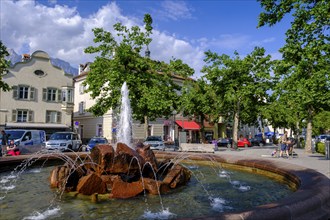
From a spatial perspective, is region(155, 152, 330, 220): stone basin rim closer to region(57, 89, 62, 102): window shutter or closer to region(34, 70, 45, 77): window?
region(57, 89, 62, 102): window shutter

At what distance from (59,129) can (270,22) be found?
3828 cm

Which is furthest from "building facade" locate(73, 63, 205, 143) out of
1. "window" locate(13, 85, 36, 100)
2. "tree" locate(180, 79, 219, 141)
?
"window" locate(13, 85, 36, 100)

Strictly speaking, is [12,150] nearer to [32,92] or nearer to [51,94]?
[32,92]

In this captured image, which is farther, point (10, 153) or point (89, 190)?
point (10, 153)

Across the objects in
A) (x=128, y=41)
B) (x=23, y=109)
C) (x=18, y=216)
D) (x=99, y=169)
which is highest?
(x=128, y=41)

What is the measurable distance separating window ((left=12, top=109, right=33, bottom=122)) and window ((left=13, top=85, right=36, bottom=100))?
190 cm

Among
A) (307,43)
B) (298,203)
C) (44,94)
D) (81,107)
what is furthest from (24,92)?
(298,203)

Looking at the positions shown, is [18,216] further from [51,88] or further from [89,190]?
[51,88]

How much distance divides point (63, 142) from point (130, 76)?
29.0 ft

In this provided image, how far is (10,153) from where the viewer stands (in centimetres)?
1884

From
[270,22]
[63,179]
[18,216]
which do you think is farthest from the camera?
[270,22]

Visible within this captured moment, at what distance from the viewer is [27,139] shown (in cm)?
2264

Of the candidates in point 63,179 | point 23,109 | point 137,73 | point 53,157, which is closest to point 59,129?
point 23,109

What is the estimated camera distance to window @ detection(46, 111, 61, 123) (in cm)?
4737
